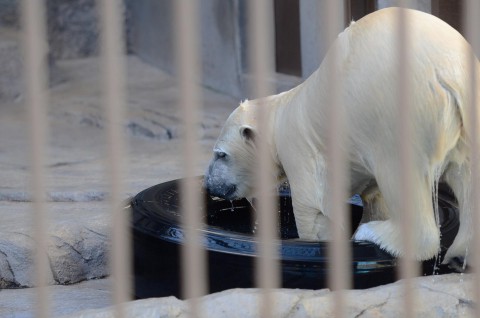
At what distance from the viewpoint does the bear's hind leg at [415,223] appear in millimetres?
2453

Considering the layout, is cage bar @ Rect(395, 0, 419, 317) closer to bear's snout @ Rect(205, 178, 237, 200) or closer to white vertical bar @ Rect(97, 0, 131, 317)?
white vertical bar @ Rect(97, 0, 131, 317)

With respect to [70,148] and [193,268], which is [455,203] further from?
[70,148]

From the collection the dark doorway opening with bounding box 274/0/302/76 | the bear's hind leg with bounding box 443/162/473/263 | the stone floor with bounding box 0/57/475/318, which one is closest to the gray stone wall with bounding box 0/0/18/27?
the stone floor with bounding box 0/57/475/318

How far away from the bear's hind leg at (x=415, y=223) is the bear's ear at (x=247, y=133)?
1.78 ft

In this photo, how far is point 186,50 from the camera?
1.41 m

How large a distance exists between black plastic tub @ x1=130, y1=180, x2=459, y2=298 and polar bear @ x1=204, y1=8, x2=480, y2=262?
3.6 inches

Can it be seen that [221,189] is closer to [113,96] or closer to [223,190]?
[223,190]

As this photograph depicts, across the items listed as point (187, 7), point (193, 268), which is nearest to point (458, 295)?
point (193, 268)

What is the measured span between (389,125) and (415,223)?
26 cm

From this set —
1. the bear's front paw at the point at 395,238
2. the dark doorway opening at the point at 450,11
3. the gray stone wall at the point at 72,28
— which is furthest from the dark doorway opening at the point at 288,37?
the bear's front paw at the point at 395,238

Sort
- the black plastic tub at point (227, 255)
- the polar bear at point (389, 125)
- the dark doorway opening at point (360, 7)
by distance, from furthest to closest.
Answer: the dark doorway opening at point (360, 7) < the black plastic tub at point (227, 255) < the polar bear at point (389, 125)

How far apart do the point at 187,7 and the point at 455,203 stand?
1.85 m

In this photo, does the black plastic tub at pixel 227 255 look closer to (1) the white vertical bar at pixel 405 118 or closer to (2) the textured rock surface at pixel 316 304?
(2) the textured rock surface at pixel 316 304

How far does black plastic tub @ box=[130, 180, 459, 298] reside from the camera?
8.30 feet
